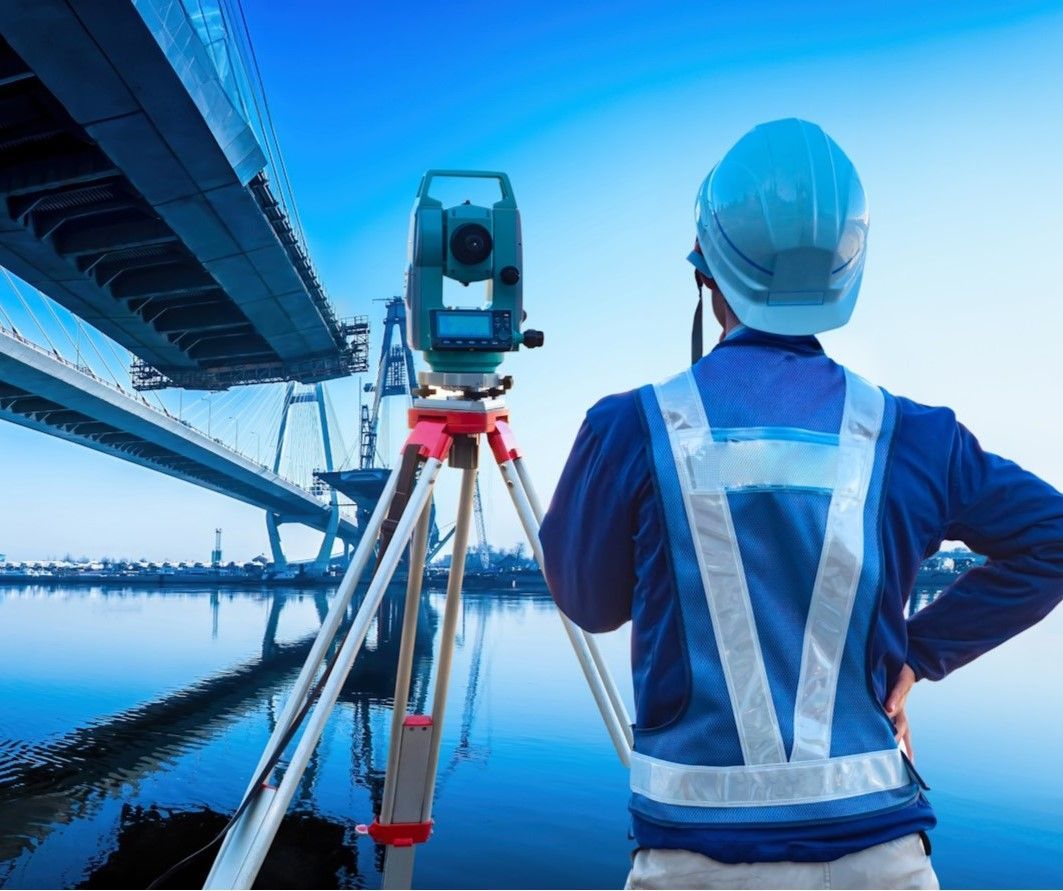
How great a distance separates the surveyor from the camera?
0.79 m

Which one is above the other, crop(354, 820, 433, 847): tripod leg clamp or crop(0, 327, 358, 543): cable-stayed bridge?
crop(0, 327, 358, 543): cable-stayed bridge

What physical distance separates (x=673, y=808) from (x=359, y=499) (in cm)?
4106

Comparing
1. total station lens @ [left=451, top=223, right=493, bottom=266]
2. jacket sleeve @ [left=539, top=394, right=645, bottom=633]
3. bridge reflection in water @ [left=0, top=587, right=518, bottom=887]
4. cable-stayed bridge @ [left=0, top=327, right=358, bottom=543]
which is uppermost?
cable-stayed bridge @ [left=0, top=327, right=358, bottom=543]

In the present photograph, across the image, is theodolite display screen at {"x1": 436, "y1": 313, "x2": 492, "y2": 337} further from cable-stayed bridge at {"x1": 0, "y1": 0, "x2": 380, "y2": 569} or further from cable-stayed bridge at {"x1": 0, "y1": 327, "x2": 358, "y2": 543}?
cable-stayed bridge at {"x1": 0, "y1": 327, "x2": 358, "y2": 543}

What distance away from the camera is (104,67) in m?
9.62

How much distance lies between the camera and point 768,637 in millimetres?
804

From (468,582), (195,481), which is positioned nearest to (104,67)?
(195,481)

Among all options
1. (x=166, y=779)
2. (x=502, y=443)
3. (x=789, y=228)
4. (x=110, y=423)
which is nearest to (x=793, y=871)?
(x=789, y=228)

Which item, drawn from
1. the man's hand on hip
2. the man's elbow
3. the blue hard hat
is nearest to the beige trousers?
the man's hand on hip

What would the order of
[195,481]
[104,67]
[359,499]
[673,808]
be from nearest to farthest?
[673,808] → [104,67] → [195,481] → [359,499]

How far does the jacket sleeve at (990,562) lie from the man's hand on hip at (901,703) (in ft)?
0.10

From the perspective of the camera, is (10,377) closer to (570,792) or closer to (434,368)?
(570,792)

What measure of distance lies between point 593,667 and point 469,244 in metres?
1.34

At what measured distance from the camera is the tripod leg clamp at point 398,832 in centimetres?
245
